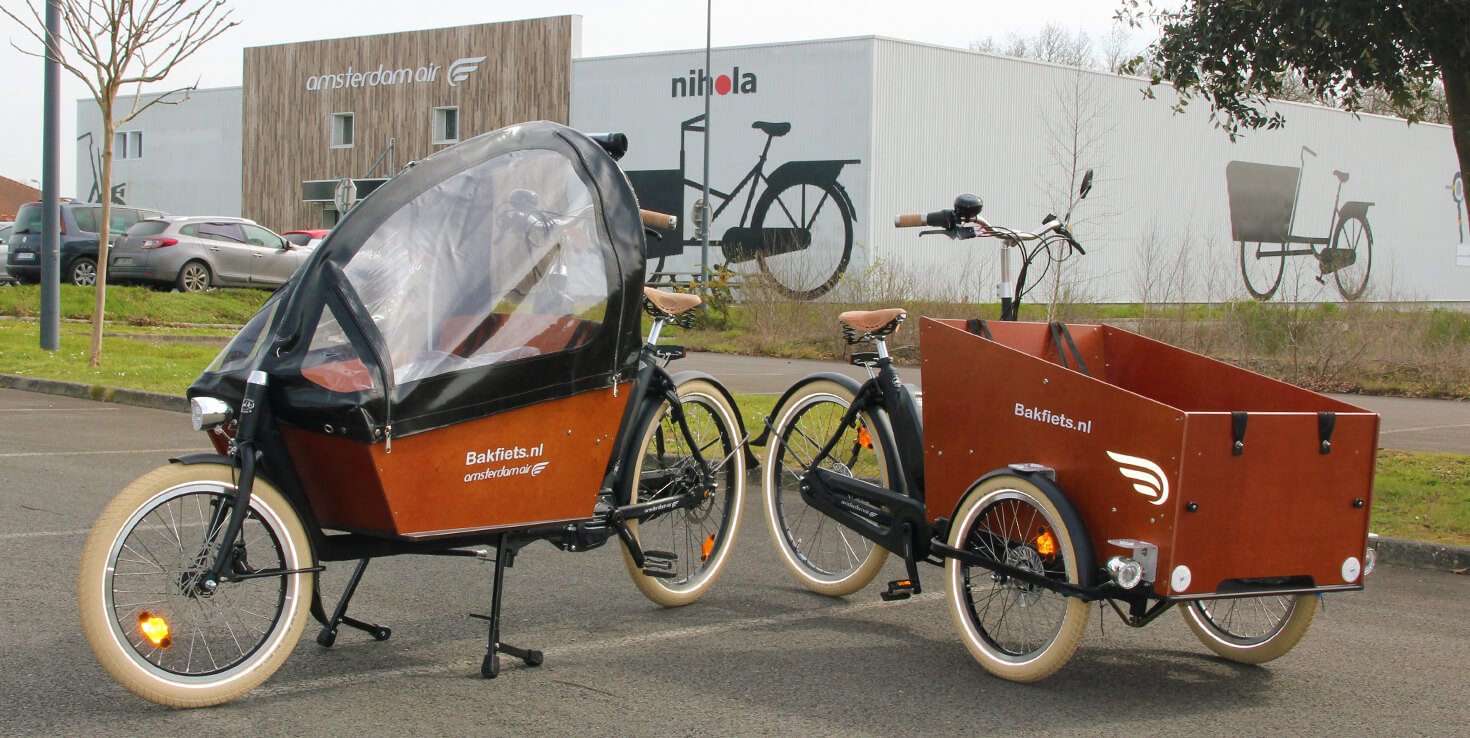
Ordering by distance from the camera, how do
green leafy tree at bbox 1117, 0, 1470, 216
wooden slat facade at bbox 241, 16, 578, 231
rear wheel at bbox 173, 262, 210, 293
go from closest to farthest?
green leafy tree at bbox 1117, 0, 1470, 216 < rear wheel at bbox 173, 262, 210, 293 < wooden slat facade at bbox 241, 16, 578, 231

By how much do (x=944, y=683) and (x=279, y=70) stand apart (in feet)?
172

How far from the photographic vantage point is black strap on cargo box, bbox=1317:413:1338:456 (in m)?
4.50

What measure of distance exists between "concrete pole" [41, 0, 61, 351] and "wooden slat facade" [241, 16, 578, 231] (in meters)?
26.7

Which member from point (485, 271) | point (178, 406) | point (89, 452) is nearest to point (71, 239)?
point (178, 406)

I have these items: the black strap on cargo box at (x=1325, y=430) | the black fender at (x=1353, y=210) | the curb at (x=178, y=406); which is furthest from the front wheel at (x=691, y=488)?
the black fender at (x=1353, y=210)

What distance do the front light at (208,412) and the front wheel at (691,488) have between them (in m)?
1.69

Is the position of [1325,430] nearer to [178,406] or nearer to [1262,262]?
[178,406]

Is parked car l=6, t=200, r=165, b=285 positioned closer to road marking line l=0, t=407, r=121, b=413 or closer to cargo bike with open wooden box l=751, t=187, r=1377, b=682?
road marking line l=0, t=407, r=121, b=413

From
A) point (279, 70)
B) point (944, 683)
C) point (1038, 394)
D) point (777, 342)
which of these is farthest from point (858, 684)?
point (279, 70)

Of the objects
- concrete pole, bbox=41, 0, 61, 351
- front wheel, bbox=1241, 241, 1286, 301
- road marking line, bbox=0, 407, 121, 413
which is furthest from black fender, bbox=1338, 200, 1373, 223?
road marking line, bbox=0, 407, 121, 413

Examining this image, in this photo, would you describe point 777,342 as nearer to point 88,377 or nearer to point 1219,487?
point 88,377

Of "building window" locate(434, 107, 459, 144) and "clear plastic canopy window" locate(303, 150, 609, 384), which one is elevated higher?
"building window" locate(434, 107, 459, 144)

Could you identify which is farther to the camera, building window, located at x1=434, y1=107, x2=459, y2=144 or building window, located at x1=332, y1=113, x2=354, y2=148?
building window, located at x1=332, y1=113, x2=354, y2=148

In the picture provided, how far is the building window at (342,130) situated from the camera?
51.3 meters
